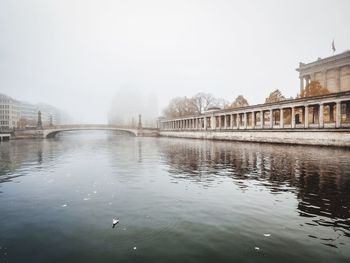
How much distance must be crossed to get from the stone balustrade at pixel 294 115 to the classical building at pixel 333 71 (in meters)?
12.8

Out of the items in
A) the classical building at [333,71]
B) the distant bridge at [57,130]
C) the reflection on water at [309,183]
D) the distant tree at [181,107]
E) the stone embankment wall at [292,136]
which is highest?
the classical building at [333,71]

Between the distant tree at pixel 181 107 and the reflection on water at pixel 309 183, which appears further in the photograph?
the distant tree at pixel 181 107

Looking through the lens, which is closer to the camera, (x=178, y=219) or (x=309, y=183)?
(x=178, y=219)

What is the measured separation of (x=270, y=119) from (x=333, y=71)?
39.8 metres

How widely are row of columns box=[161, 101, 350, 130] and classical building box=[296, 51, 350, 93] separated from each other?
516 inches

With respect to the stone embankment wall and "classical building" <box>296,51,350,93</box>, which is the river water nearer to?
the stone embankment wall

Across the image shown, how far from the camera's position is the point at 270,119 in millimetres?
53250

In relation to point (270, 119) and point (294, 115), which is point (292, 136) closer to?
point (294, 115)

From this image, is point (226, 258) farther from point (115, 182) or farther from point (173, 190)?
point (115, 182)

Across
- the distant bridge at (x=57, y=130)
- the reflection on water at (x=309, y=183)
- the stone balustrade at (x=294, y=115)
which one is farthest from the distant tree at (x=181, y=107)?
the reflection on water at (x=309, y=183)

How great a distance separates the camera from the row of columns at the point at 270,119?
145 feet

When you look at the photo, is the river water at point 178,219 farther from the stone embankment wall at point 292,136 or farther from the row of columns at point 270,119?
the row of columns at point 270,119

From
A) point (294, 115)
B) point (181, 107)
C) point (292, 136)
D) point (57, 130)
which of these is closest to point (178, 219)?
point (292, 136)

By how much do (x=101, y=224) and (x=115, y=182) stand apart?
6.79 m
